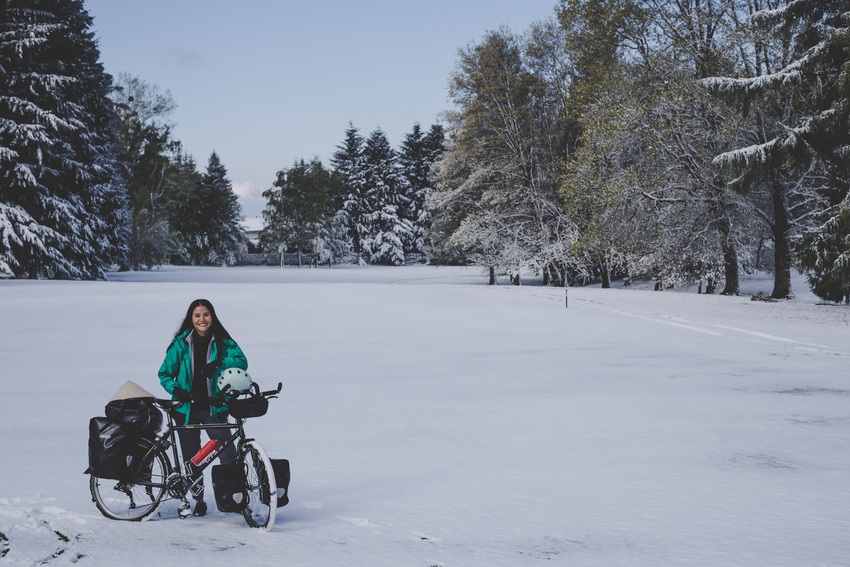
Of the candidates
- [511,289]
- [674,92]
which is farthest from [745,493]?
[511,289]

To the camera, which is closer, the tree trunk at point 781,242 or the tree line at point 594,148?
the tree line at point 594,148

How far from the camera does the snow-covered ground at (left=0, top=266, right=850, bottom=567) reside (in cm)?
461

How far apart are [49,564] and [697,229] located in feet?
91.4

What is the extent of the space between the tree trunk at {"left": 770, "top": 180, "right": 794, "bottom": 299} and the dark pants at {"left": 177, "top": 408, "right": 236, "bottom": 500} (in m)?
24.4

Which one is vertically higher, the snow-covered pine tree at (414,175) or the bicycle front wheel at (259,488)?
the snow-covered pine tree at (414,175)

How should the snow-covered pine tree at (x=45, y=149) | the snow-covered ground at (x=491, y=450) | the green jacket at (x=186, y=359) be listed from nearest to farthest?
the snow-covered ground at (x=491, y=450)
the green jacket at (x=186, y=359)
the snow-covered pine tree at (x=45, y=149)

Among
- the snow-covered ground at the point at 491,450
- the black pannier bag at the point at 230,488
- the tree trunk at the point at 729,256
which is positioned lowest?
the snow-covered ground at the point at 491,450

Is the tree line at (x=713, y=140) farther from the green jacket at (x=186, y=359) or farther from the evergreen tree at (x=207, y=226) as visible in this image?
the evergreen tree at (x=207, y=226)

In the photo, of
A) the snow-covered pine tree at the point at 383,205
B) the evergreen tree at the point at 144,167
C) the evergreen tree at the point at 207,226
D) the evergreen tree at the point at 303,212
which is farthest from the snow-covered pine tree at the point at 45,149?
the snow-covered pine tree at the point at 383,205

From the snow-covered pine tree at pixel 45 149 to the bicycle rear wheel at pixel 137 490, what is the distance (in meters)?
35.3

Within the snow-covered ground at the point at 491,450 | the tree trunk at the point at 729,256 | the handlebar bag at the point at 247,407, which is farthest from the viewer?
the tree trunk at the point at 729,256

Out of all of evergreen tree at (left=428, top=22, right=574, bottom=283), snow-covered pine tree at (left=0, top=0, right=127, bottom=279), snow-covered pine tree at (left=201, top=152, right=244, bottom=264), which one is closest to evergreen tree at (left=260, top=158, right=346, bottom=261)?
snow-covered pine tree at (left=201, top=152, right=244, bottom=264)

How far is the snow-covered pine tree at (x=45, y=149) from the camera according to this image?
37.5m

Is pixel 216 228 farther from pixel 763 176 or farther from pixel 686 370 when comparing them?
pixel 686 370
